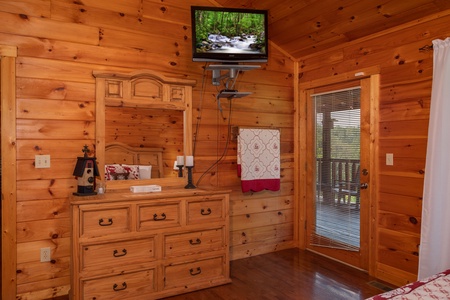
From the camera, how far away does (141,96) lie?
3172mm

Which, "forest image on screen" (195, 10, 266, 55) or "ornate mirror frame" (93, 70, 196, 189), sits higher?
"forest image on screen" (195, 10, 266, 55)

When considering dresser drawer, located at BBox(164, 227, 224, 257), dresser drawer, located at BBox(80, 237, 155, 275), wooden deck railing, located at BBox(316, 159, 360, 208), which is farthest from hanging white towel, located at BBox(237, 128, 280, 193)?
dresser drawer, located at BBox(80, 237, 155, 275)

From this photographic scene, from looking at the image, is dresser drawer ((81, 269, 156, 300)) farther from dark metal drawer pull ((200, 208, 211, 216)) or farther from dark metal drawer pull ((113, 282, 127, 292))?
dark metal drawer pull ((200, 208, 211, 216))

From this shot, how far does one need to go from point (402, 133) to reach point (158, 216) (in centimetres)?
228

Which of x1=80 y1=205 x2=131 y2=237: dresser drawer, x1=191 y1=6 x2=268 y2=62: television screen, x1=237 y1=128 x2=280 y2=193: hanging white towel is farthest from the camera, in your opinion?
x1=237 y1=128 x2=280 y2=193: hanging white towel

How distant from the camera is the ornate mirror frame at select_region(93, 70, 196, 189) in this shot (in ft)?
9.84

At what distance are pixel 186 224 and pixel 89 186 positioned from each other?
2.87 feet

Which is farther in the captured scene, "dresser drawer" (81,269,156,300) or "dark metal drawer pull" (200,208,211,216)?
"dark metal drawer pull" (200,208,211,216)

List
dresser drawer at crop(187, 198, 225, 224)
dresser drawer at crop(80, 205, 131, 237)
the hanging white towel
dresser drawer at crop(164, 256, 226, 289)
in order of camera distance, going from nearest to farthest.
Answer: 1. dresser drawer at crop(80, 205, 131, 237)
2. dresser drawer at crop(164, 256, 226, 289)
3. dresser drawer at crop(187, 198, 225, 224)
4. the hanging white towel

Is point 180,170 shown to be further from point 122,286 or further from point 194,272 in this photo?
point 122,286

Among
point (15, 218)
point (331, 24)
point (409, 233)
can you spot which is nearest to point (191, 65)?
point (331, 24)

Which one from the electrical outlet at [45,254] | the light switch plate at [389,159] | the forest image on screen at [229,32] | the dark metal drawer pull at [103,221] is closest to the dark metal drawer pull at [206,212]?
the dark metal drawer pull at [103,221]

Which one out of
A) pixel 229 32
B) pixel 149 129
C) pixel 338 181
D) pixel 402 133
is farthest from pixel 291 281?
pixel 229 32

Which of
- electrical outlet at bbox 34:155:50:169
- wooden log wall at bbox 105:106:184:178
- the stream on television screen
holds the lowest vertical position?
electrical outlet at bbox 34:155:50:169
